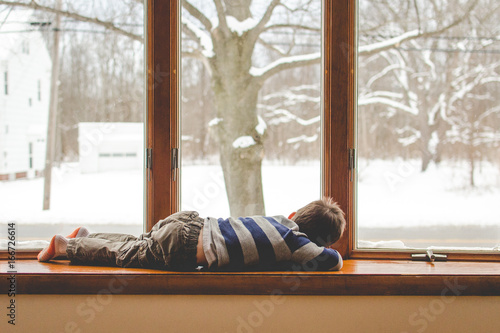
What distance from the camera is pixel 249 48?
1814 mm

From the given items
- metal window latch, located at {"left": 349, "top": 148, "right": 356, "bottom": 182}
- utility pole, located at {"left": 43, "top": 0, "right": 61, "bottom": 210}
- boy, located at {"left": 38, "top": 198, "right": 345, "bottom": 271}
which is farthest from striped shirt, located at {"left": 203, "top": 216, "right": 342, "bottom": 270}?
utility pole, located at {"left": 43, "top": 0, "right": 61, "bottom": 210}

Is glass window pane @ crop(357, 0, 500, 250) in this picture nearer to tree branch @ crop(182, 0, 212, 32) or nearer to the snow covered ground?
the snow covered ground

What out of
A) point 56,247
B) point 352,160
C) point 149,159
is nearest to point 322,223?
point 352,160

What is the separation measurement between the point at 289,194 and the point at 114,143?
30.9 inches

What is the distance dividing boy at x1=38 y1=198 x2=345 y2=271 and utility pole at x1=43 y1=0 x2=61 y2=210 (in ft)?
0.96

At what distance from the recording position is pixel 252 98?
1.82 m

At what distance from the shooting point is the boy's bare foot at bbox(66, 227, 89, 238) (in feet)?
5.61

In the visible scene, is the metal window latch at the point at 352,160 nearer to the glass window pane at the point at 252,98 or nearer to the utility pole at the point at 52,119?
the glass window pane at the point at 252,98

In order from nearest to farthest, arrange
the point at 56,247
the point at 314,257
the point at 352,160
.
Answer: the point at 314,257 < the point at 56,247 < the point at 352,160

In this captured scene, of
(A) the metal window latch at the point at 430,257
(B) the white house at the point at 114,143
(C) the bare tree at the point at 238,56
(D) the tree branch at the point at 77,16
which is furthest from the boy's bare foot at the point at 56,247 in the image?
(A) the metal window latch at the point at 430,257

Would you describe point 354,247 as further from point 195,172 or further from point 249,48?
point 249,48

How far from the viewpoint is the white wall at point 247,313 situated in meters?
1.52

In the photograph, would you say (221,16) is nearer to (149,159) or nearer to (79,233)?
(149,159)

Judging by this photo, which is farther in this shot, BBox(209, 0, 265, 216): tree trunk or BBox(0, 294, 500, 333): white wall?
BBox(209, 0, 265, 216): tree trunk
